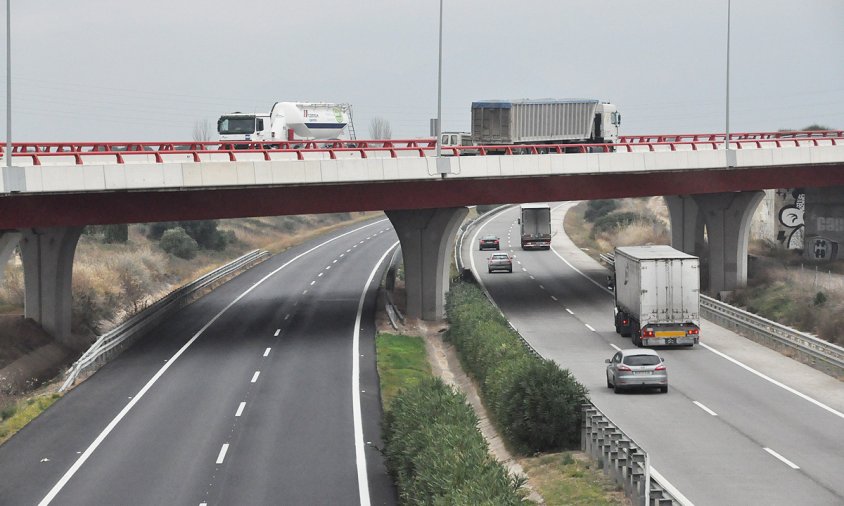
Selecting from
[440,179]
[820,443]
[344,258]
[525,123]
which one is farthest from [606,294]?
[820,443]

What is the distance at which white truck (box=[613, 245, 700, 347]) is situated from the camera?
1800 inches

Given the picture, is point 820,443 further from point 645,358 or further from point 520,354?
point 520,354

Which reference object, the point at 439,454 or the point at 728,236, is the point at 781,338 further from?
the point at 439,454

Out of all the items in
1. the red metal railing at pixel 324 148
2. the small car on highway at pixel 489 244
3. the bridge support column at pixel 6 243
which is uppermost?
the red metal railing at pixel 324 148

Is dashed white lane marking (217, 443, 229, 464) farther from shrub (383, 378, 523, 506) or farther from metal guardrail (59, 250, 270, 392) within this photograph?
metal guardrail (59, 250, 270, 392)

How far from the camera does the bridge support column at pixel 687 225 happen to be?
7575 cm

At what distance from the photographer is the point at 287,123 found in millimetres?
68875

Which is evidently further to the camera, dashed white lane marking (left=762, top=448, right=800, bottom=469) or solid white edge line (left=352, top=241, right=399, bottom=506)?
solid white edge line (left=352, top=241, right=399, bottom=506)

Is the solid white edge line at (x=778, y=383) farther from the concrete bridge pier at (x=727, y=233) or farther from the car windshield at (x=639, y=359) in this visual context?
the concrete bridge pier at (x=727, y=233)

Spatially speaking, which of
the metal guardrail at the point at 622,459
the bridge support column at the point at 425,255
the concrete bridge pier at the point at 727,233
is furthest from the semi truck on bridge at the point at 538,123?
the metal guardrail at the point at 622,459

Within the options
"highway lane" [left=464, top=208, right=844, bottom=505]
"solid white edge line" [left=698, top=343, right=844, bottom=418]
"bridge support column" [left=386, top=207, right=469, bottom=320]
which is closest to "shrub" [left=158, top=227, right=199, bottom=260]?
"bridge support column" [left=386, top=207, right=469, bottom=320]

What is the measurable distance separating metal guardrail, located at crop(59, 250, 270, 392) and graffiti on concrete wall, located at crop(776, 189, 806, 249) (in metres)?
37.4

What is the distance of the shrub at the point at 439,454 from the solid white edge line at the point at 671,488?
2.94 metres

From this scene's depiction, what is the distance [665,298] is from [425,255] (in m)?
16.4
